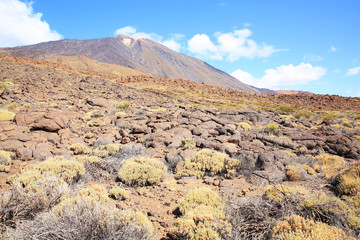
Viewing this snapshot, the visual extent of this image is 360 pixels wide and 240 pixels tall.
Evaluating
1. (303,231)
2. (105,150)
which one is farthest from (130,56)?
(303,231)

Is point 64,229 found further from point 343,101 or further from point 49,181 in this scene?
point 343,101

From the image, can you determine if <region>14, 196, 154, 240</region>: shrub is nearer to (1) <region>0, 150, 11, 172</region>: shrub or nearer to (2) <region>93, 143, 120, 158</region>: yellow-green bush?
(1) <region>0, 150, 11, 172</region>: shrub

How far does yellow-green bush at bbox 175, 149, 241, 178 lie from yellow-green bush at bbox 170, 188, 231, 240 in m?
1.95

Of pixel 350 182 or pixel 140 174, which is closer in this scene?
pixel 350 182

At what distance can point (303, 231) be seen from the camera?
274 centimetres

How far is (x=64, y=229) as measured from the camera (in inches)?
103

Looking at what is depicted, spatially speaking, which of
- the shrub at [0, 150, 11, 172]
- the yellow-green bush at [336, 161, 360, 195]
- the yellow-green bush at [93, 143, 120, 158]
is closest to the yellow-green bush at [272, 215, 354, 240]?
the yellow-green bush at [336, 161, 360, 195]

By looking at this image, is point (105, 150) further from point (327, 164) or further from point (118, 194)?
point (327, 164)

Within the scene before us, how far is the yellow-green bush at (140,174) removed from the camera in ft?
17.5

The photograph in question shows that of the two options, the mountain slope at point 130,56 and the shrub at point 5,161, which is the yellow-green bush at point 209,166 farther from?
the mountain slope at point 130,56

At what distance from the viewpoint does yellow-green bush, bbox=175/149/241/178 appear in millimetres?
6004

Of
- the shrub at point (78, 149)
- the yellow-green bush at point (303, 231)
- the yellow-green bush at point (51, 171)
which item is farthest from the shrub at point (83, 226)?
the shrub at point (78, 149)

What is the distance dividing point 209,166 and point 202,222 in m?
3.07

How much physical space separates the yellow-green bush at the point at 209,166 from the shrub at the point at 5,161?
441cm
